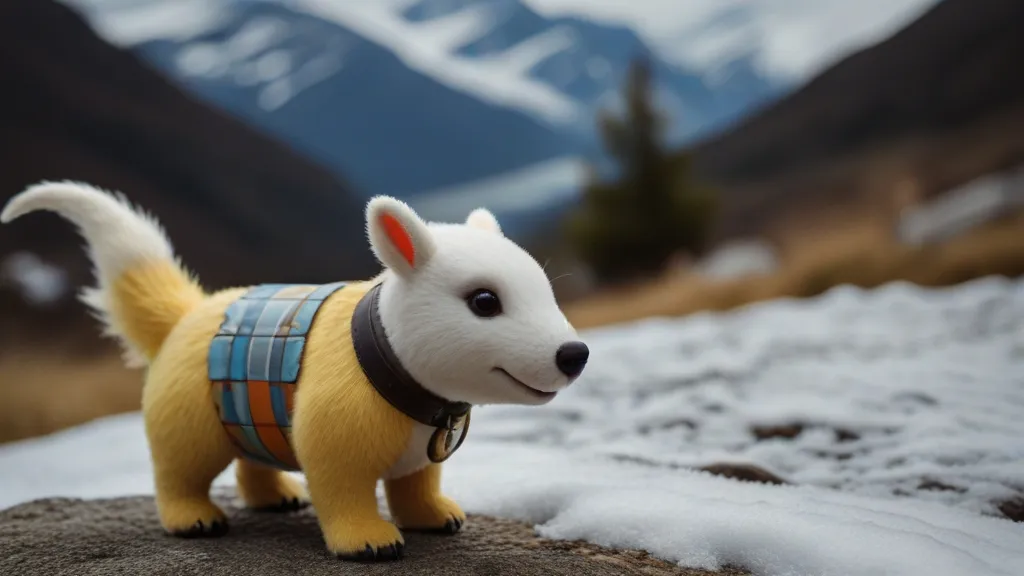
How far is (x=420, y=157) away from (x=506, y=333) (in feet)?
16.6

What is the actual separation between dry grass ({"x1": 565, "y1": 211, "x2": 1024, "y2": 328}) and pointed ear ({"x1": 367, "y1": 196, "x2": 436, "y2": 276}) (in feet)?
9.96

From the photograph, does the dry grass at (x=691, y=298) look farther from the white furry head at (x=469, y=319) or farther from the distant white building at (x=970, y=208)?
the white furry head at (x=469, y=319)

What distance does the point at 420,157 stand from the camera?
602 centimetres

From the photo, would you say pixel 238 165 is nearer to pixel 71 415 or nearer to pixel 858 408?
pixel 71 415

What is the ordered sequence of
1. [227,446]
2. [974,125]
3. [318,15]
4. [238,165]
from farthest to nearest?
1. [238,165]
2. [974,125]
3. [318,15]
4. [227,446]

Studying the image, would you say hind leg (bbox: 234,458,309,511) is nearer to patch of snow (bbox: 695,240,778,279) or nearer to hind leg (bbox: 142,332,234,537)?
hind leg (bbox: 142,332,234,537)

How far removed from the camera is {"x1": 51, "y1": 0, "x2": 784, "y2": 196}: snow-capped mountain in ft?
18.1

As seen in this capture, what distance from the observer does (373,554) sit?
1.19m

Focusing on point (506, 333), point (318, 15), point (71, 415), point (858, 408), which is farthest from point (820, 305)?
point (318, 15)

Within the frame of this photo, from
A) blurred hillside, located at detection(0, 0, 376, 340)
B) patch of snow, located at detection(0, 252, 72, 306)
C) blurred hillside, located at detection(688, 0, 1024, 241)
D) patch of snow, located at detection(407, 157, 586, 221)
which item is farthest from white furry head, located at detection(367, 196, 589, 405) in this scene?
blurred hillside, located at detection(688, 0, 1024, 241)

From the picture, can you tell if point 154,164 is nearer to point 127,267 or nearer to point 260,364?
point 127,267

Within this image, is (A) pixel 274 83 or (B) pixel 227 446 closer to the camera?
(B) pixel 227 446

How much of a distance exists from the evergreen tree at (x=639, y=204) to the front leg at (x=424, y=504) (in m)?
5.57

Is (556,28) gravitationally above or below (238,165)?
above
